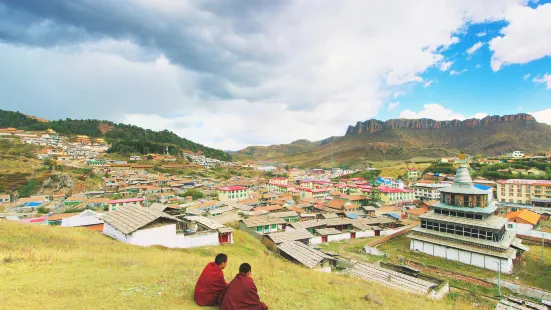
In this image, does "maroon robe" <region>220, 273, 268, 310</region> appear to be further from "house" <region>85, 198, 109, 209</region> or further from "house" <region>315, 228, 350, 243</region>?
"house" <region>85, 198, 109, 209</region>

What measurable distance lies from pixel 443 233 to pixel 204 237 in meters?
25.1

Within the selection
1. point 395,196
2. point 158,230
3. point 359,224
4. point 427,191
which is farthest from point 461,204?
point 427,191

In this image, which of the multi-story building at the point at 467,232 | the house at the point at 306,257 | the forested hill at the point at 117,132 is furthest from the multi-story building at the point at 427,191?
the forested hill at the point at 117,132

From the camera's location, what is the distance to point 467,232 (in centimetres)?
2780

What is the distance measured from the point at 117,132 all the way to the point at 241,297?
659 feet

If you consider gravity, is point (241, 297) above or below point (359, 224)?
above

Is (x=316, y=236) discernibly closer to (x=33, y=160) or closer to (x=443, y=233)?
(x=443, y=233)

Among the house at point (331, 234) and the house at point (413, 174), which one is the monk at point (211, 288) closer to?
the house at point (331, 234)

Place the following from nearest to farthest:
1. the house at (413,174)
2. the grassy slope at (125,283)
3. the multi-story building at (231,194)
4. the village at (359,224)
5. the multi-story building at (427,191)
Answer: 1. the grassy slope at (125,283)
2. the village at (359,224)
3. the multi-story building at (231,194)
4. the multi-story building at (427,191)
5. the house at (413,174)

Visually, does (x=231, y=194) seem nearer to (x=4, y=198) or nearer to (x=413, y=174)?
(x=4, y=198)

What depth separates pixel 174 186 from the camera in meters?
82.9

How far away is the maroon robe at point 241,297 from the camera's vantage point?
A: 6887mm

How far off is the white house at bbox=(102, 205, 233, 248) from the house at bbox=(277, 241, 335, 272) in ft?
16.7

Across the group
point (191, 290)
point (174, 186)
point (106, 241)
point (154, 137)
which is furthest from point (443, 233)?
point (154, 137)
